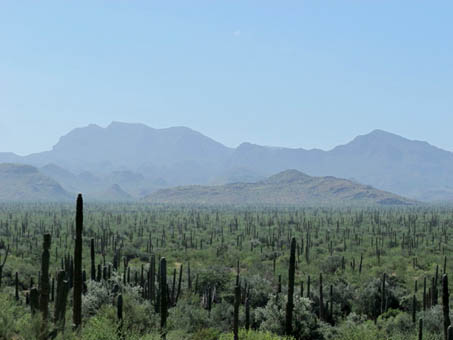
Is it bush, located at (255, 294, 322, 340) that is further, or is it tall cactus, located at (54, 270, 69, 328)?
bush, located at (255, 294, 322, 340)

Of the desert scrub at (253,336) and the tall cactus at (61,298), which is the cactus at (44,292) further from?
the desert scrub at (253,336)

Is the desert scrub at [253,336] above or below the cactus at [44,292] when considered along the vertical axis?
below

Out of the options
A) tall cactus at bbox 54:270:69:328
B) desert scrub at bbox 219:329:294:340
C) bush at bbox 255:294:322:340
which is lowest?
bush at bbox 255:294:322:340

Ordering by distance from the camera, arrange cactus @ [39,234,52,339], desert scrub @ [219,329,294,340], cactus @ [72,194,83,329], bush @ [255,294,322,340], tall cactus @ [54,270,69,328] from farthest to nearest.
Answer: bush @ [255,294,322,340] < desert scrub @ [219,329,294,340] < tall cactus @ [54,270,69,328] < cactus @ [72,194,83,329] < cactus @ [39,234,52,339]

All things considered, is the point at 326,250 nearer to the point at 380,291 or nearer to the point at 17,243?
the point at 380,291

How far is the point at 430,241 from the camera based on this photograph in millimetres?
78250

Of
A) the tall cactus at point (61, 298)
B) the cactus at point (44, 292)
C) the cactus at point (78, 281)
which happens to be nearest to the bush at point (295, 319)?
the cactus at point (78, 281)

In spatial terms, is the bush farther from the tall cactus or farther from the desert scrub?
the tall cactus

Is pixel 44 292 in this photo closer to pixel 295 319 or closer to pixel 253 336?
pixel 253 336

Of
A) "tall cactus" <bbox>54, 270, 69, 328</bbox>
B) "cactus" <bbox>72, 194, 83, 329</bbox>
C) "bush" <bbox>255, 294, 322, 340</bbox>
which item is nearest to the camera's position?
"cactus" <bbox>72, 194, 83, 329</bbox>

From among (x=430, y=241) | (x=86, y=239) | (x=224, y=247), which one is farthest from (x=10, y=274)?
(x=430, y=241)

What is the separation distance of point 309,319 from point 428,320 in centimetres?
847

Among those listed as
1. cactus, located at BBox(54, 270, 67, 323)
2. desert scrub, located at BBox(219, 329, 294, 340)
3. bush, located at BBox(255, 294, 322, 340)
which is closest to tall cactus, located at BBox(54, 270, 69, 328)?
cactus, located at BBox(54, 270, 67, 323)

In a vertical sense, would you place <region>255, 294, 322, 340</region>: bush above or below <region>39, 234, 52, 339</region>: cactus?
below
